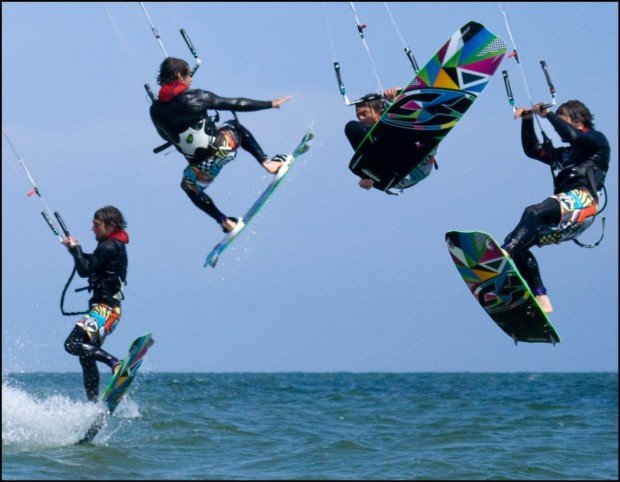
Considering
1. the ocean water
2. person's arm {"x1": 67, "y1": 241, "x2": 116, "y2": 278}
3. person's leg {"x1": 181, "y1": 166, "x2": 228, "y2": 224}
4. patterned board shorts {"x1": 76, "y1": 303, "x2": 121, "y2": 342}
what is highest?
person's leg {"x1": 181, "y1": 166, "x2": 228, "y2": 224}

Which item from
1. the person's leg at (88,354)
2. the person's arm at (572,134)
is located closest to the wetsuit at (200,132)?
the person's leg at (88,354)

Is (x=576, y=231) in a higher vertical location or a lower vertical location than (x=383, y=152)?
lower

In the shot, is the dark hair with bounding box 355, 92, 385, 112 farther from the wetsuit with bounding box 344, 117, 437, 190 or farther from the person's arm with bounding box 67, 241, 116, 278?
the person's arm with bounding box 67, 241, 116, 278

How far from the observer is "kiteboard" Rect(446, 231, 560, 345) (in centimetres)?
1076

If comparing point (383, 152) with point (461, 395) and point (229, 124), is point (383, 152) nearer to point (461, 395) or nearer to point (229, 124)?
point (229, 124)

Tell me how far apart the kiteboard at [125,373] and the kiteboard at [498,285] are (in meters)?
3.74

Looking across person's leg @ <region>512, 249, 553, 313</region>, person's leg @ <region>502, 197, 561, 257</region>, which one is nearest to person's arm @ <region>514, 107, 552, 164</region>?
person's leg @ <region>502, 197, 561, 257</region>

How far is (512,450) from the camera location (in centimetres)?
1345

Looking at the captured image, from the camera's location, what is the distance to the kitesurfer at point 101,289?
11.7 meters

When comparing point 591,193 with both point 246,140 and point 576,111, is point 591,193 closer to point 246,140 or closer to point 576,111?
point 576,111

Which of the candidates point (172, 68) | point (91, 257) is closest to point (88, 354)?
point (91, 257)

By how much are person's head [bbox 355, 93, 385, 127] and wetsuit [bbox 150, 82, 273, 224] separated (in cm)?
114

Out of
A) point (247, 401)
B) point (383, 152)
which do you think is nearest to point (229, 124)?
point (383, 152)

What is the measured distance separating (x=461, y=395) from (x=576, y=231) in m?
Answer: 14.3
